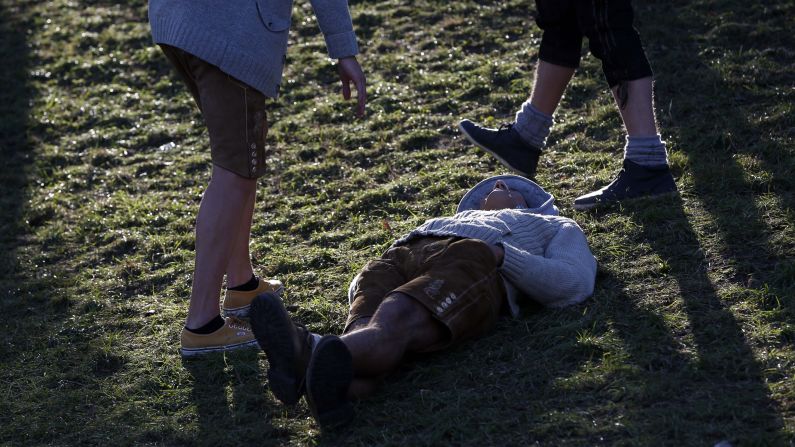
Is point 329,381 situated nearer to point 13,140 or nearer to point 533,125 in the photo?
point 533,125

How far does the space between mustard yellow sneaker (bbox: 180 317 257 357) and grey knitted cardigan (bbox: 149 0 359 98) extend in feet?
2.90

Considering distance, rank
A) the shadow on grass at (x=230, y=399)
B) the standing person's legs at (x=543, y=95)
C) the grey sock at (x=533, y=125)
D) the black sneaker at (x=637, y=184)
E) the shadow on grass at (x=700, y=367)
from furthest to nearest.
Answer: the grey sock at (x=533, y=125), the standing person's legs at (x=543, y=95), the black sneaker at (x=637, y=184), the shadow on grass at (x=230, y=399), the shadow on grass at (x=700, y=367)

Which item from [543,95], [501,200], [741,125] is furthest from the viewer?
[741,125]

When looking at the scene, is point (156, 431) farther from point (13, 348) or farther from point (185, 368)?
point (13, 348)

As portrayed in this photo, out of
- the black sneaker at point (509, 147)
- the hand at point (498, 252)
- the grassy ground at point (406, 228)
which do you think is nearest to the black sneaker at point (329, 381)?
the grassy ground at point (406, 228)

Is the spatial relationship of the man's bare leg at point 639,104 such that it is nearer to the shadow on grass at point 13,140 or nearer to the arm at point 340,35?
the arm at point 340,35

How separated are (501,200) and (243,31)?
119 centimetres

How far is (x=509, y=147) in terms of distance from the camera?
4.72 m

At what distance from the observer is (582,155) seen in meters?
5.18

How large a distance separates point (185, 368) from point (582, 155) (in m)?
2.40

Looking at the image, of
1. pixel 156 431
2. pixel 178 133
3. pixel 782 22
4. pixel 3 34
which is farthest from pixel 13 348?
pixel 3 34

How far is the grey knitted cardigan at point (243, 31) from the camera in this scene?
3.37 meters

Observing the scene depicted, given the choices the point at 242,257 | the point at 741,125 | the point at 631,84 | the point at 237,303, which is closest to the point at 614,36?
the point at 631,84

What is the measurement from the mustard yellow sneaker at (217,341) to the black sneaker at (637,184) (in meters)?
1.61
